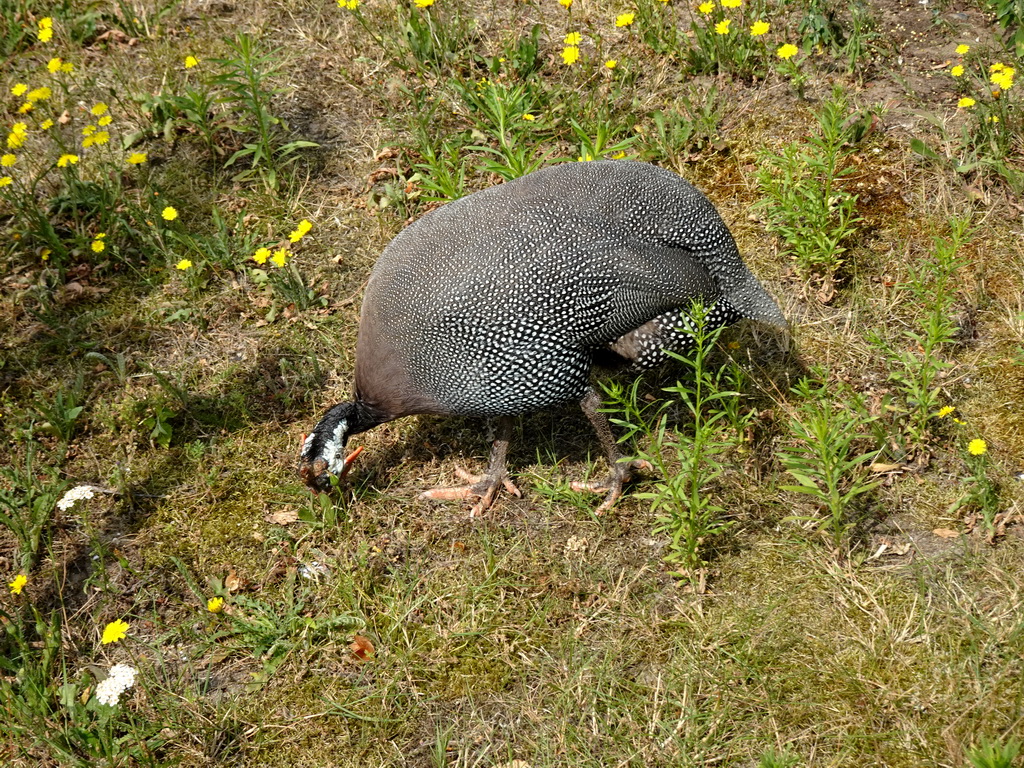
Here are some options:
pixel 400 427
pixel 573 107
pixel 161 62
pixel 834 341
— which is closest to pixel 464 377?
pixel 400 427

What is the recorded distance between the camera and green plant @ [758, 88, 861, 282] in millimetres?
4070

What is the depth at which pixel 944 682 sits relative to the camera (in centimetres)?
293

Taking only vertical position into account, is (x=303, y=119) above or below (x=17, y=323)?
above

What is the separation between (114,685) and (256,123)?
3.19m

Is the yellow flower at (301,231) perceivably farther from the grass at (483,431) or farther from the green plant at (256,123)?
the green plant at (256,123)

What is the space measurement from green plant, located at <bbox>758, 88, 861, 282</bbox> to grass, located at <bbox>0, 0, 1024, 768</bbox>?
33 mm

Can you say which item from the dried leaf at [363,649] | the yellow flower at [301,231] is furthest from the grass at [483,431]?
the yellow flower at [301,231]

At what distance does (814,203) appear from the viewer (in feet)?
13.5

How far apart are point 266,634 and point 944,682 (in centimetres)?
229

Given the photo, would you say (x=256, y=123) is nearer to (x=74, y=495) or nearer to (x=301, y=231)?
(x=301, y=231)

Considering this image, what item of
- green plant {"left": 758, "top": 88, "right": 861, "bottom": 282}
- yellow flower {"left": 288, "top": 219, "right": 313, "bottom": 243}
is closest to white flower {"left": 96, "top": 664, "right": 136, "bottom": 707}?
yellow flower {"left": 288, "top": 219, "right": 313, "bottom": 243}

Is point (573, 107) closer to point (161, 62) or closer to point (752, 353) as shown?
point (752, 353)

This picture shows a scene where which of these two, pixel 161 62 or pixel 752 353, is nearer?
pixel 752 353

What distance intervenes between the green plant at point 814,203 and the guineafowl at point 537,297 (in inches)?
22.6
